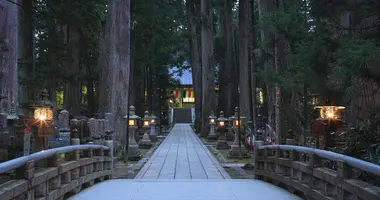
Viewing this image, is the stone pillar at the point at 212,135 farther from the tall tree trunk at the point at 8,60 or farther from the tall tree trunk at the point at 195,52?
the tall tree trunk at the point at 8,60

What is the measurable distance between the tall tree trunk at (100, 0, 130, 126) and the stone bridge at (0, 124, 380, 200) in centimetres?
716

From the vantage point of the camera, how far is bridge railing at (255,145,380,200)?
4949 millimetres

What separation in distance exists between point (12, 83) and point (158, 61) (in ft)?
72.3

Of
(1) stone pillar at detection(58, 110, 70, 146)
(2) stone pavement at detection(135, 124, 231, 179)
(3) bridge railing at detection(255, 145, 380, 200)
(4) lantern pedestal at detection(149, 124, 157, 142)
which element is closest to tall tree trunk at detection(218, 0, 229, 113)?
(4) lantern pedestal at detection(149, 124, 157, 142)

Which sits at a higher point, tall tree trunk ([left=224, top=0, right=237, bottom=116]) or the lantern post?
tall tree trunk ([left=224, top=0, right=237, bottom=116])

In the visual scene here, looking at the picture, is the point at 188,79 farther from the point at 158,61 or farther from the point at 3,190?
the point at 3,190

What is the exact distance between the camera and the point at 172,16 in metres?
36.2

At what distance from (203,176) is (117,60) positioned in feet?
28.8

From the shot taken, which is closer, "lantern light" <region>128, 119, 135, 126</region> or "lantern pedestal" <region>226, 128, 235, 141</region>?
"lantern light" <region>128, 119, 135, 126</region>

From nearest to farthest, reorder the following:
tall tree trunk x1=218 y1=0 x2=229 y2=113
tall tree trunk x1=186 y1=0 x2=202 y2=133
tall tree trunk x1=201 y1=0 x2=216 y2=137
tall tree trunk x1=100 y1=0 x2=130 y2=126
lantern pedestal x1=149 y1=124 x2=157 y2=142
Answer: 1. tall tree trunk x1=100 y1=0 x2=130 y2=126
2. lantern pedestal x1=149 y1=124 x2=157 y2=142
3. tall tree trunk x1=201 y1=0 x2=216 y2=137
4. tall tree trunk x1=218 y1=0 x2=229 y2=113
5. tall tree trunk x1=186 y1=0 x2=202 y2=133

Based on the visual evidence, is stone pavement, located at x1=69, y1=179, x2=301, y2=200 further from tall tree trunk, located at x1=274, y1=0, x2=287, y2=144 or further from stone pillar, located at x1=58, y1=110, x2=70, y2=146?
stone pillar, located at x1=58, y1=110, x2=70, y2=146

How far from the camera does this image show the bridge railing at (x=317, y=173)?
195 inches

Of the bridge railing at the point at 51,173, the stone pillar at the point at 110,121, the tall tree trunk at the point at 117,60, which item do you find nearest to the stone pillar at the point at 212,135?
the tall tree trunk at the point at 117,60

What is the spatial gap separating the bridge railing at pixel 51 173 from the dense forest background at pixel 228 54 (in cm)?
417
